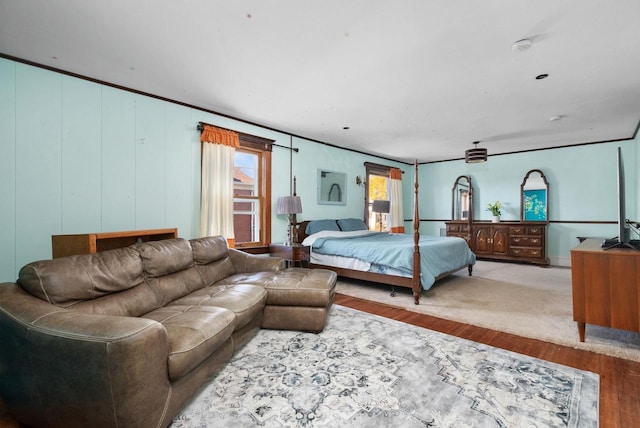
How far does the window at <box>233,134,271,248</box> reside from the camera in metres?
4.50

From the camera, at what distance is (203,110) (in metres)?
3.89

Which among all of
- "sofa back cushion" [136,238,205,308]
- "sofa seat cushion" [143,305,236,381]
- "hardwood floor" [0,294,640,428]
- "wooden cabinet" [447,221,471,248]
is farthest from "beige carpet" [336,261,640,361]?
"sofa seat cushion" [143,305,236,381]

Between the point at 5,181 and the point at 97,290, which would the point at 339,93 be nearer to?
the point at 97,290

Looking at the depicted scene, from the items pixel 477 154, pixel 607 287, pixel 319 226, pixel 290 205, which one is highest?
pixel 477 154

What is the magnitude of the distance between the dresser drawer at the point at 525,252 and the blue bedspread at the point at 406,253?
1884mm

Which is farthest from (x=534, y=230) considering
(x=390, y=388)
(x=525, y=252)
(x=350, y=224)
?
(x=390, y=388)

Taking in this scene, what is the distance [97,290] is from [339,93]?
293 centimetres

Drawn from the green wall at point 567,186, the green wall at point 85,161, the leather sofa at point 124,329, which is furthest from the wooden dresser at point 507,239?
the green wall at point 85,161

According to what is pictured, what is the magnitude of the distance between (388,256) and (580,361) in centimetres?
200

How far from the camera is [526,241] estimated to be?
Result: 19.6 feet

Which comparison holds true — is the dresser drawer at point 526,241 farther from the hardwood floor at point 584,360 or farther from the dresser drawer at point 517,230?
the hardwood floor at point 584,360

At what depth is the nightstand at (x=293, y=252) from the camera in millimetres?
4191

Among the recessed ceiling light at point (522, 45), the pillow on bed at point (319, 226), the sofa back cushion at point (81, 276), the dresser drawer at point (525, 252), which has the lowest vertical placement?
the dresser drawer at point (525, 252)

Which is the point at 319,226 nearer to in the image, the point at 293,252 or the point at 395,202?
the point at 293,252
